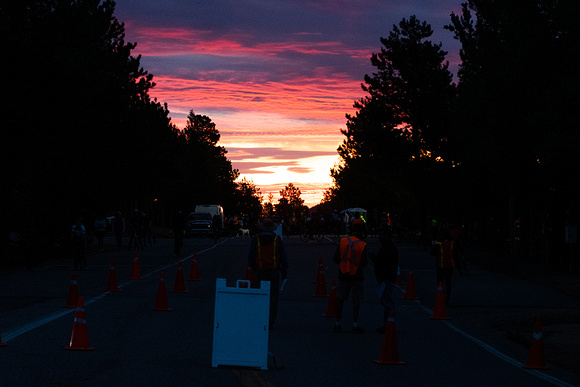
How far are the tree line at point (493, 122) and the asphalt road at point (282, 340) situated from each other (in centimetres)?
799

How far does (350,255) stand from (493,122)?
22.9m

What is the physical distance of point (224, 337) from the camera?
1098cm

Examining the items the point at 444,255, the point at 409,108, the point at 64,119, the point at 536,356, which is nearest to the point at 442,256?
the point at 444,255

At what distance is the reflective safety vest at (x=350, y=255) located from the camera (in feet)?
51.0

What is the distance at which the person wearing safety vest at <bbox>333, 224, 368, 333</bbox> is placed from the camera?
15.6m

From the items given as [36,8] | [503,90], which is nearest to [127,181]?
[36,8]

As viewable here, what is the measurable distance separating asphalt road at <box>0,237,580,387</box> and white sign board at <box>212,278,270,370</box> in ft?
0.68

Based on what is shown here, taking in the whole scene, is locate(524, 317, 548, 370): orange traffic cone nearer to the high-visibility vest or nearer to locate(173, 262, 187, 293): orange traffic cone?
the high-visibility vest

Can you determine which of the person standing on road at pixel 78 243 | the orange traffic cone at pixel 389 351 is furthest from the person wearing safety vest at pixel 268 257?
the person standing on road at pixel 78 243

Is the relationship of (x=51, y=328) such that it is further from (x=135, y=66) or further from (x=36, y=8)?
(x=135, y=66)

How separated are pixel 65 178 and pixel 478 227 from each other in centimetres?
2548

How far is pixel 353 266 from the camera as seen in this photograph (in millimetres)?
15562

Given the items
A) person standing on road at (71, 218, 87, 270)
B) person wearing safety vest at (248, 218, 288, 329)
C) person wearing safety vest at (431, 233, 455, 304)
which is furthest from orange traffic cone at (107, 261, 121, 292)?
person wearing safety vest at (248, 218, 288, 329)

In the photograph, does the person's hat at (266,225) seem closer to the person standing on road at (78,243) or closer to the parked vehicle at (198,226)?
the person standing on road at (78,243)
